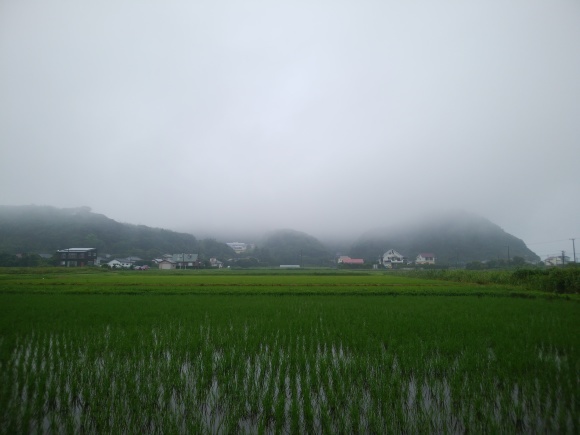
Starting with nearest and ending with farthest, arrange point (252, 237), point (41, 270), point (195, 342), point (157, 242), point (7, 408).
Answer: point (7, 408) → point (195, 342) → point (41, 270) → point (157, 242) → point (252, 237)

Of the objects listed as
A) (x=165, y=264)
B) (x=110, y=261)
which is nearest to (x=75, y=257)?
(x=110, y=261)

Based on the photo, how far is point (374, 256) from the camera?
91.8 metres

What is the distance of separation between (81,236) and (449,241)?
85.7m

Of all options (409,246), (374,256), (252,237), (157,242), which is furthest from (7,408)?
(252,237)

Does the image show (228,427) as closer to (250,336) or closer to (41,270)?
(250,336)

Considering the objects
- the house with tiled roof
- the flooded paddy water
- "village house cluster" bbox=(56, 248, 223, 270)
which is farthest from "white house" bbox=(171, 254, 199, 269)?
the flooded paddy water

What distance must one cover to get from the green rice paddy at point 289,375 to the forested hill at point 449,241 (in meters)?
73.2

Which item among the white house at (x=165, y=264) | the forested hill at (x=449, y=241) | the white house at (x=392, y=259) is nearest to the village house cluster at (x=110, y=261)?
the white house at (x=165, y=264)

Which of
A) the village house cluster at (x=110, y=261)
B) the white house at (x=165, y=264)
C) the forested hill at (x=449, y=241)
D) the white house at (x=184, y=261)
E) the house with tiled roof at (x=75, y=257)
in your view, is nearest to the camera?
the house with tiled roof at (x=75, y=257)

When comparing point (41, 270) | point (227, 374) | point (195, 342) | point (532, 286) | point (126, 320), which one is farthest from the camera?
point (41, 270)

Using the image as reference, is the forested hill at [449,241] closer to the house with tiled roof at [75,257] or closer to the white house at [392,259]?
the white house at [392,259]

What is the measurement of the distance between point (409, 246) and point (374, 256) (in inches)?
461

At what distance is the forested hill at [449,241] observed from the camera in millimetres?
79125

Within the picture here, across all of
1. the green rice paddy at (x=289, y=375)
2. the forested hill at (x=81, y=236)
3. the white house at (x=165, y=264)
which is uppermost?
the forested hill at (x=81, y=236)
